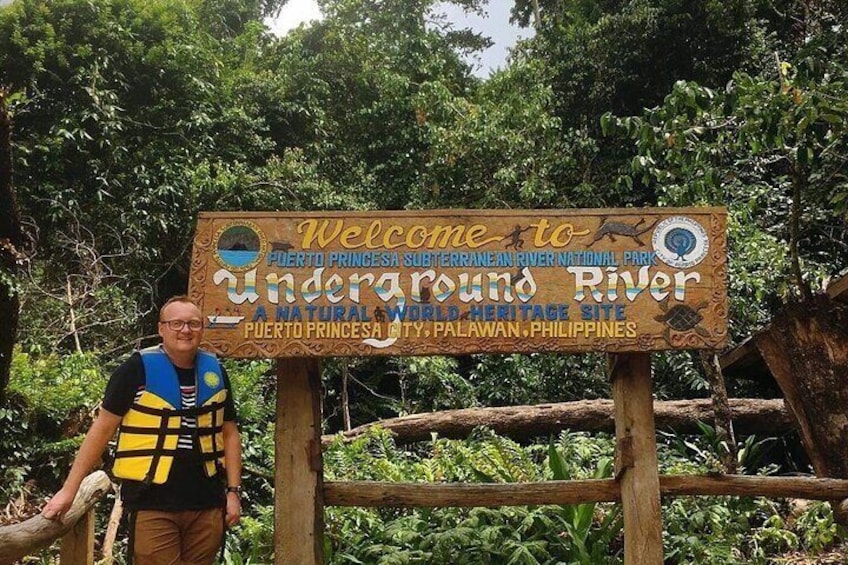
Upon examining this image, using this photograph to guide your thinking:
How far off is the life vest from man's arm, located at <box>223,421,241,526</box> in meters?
0.06

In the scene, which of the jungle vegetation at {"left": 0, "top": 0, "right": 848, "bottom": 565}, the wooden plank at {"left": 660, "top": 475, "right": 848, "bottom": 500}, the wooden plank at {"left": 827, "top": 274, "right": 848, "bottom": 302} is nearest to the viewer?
the wooden plank at {"left": 660, "top": 475, "right": 848, "bottom": 500}

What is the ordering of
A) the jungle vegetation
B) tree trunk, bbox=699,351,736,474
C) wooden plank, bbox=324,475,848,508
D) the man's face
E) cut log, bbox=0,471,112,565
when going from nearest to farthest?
1. cut log, bbox=0,471,112,565
2. the man's face
3. wooden plank, bbox=324,475,848,508
4. the jungle vegetation
5. tree trunk, bbox=699,351,736,474

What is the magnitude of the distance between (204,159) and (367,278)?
23.2 feet

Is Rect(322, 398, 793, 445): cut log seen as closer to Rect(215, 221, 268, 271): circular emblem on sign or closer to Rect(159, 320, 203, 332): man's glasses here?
Rect(215, 221, 268, 271): circular emblem on sign

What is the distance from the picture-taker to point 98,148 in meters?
9.05

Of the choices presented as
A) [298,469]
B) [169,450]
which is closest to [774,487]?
[298,469]

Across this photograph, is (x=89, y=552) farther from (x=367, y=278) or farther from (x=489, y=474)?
(x=489, y=474)

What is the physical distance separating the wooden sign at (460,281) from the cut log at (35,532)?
870 mm

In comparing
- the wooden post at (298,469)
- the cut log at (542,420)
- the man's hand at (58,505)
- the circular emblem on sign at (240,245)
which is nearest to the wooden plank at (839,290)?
the cut log at (542,420)

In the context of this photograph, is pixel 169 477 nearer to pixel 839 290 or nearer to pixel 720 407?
pixel 839 290

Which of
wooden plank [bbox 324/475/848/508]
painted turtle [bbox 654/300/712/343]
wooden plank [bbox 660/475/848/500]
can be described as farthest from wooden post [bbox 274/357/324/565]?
wooden plank [bbox 660/475/848/500]

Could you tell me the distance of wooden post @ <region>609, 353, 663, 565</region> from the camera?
356 cm

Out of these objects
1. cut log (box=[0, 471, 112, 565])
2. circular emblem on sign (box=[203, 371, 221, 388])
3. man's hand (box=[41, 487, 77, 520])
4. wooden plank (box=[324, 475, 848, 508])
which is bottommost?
wooden plank (box=[324, 475, 848, 508])

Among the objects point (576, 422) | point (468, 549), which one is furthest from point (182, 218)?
point (468, 549)
